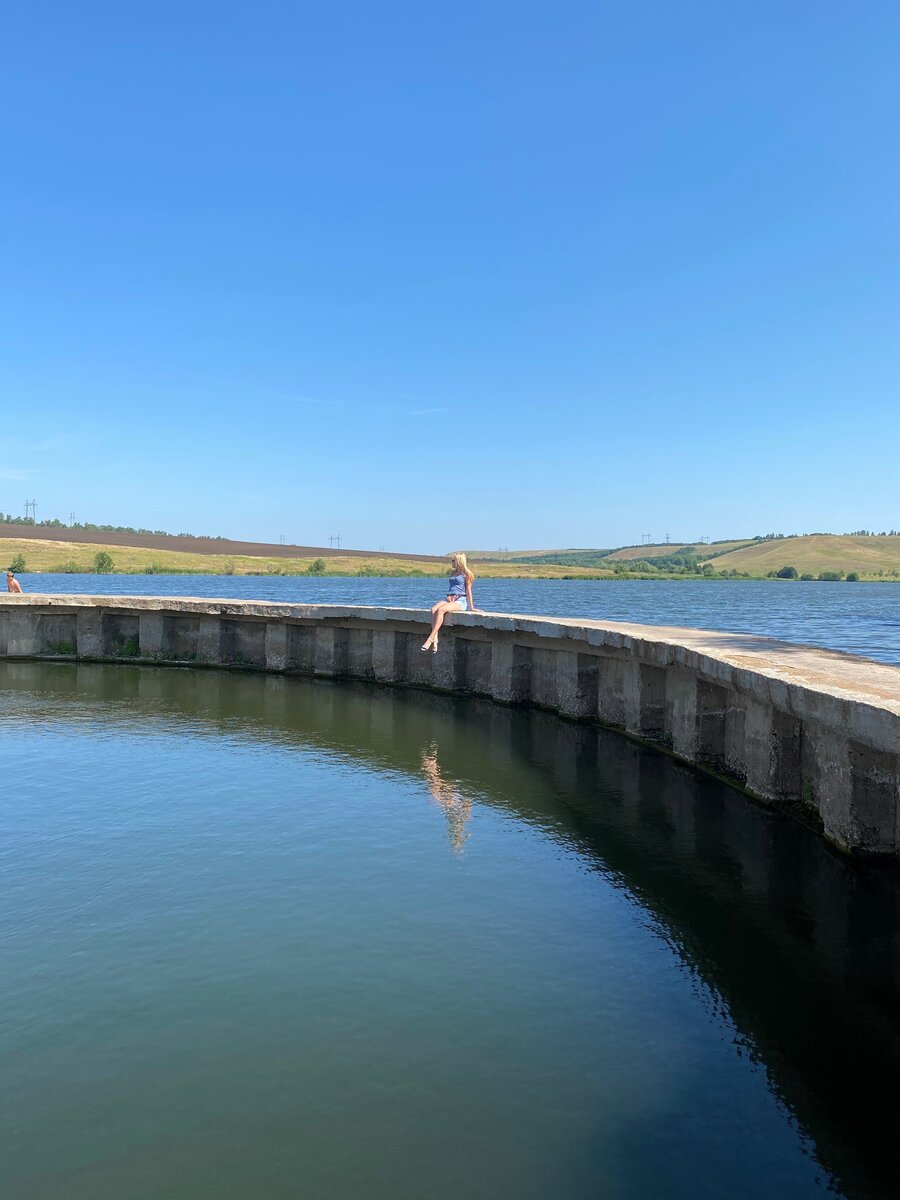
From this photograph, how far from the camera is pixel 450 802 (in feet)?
33.4

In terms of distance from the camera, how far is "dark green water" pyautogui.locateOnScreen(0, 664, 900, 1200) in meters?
4.18

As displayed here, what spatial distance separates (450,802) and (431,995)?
4.60 metres

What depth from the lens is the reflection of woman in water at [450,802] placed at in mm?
8875

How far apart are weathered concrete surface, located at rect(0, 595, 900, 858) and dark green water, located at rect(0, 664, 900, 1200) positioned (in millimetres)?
674

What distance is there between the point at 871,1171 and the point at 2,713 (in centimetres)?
1404

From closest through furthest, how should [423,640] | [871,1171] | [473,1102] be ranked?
1. [871,1171]
2. [473,1102]
3. [423,640]

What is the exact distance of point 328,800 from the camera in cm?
997

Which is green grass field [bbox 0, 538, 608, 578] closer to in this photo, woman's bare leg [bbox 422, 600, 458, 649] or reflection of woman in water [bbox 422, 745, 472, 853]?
woman's bare leg [bbox 422, 600, 458, 649]

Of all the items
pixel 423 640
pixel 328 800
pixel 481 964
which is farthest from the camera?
pixel 423 640

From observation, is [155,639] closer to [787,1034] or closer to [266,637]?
[266,637]

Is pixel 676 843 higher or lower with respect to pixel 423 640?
lower

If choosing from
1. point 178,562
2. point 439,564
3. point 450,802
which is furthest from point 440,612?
point 439,564

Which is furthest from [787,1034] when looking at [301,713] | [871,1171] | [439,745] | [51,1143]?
[301,713]

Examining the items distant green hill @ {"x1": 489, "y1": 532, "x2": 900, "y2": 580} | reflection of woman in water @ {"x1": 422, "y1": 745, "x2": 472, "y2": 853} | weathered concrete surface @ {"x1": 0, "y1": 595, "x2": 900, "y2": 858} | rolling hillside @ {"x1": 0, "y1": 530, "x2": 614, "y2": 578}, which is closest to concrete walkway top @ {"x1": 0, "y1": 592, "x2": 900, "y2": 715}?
weathered concrete surface @ {"x1": 0, "y1": 595, "x2": 900, "y2": 858}
